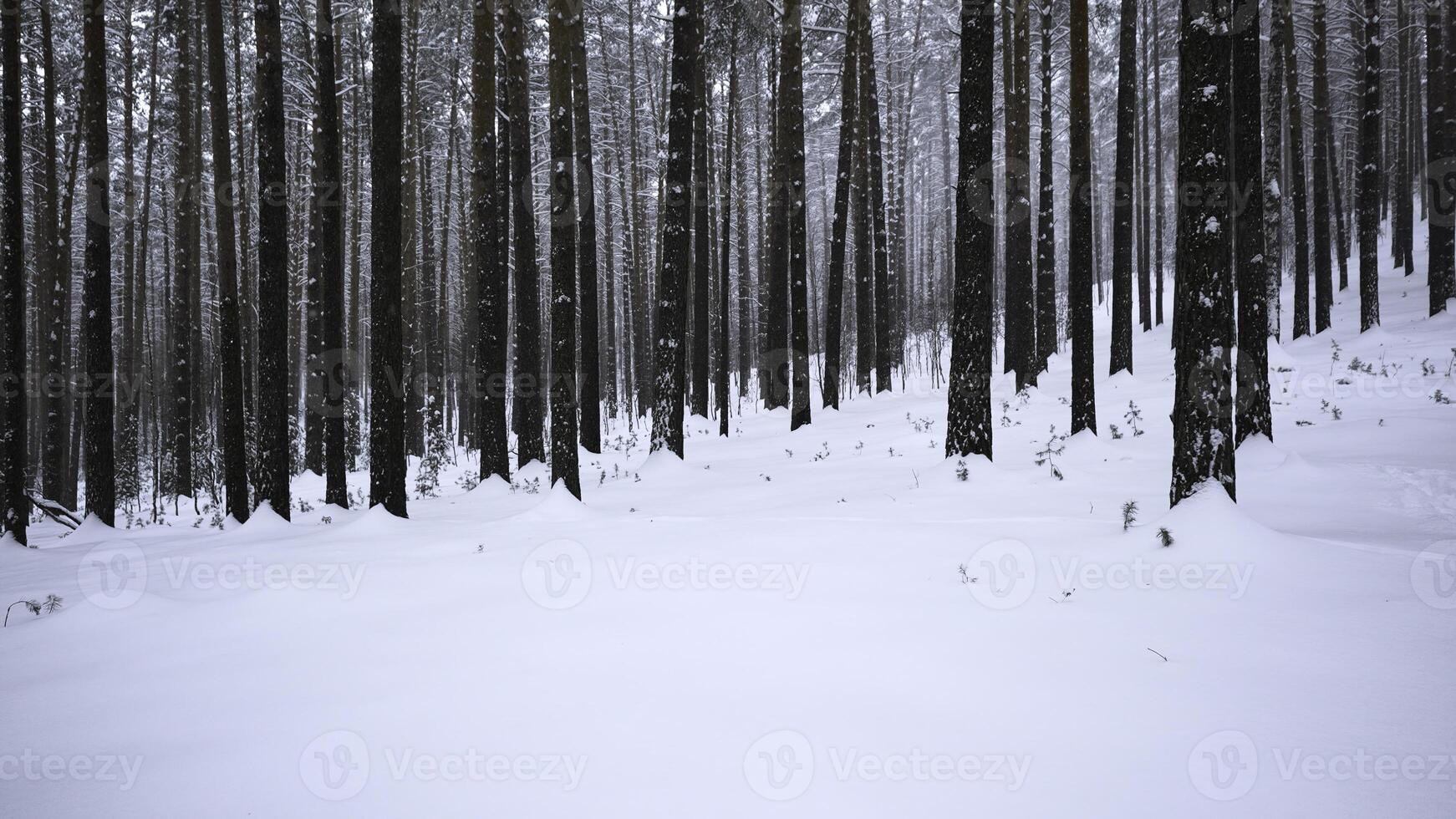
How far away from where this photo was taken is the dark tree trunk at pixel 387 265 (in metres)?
7.22

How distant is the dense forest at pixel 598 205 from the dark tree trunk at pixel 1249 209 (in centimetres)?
4

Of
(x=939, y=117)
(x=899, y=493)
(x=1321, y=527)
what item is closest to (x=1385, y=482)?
(x=1321, y=527)

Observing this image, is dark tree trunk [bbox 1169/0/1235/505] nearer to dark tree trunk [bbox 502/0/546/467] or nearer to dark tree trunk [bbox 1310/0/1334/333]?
dark tree trunk [bbox 502/0/546/467]

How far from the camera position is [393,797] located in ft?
8.04

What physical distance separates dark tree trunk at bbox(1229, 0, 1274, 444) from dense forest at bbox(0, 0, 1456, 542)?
4 centimetres

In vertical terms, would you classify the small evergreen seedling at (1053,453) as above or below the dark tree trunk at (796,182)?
below

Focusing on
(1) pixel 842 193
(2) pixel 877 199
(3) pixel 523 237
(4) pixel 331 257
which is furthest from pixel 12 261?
(2) pixel 877 199

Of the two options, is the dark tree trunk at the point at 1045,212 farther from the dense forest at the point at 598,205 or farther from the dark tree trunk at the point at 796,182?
the dark tree trunk at the point at 796,182

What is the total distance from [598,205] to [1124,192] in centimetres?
2400

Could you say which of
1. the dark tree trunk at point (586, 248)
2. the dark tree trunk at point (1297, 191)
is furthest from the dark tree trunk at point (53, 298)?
the dark tree trunk at point (1297, 191)

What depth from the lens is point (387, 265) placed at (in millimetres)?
7332

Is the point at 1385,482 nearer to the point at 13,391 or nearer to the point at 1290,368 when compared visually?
the point at 1290,368

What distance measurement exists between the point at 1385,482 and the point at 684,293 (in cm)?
819

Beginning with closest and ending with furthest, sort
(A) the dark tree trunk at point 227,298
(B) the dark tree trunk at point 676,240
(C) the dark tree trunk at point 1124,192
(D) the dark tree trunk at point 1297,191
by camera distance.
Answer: (A) the dark tree trunk at point 227,298
(B) the dark tree trunk at point 676,240
(C) the dark tree trunk at point 1124,192
(D) the dark tree trunk at point 1297,191
